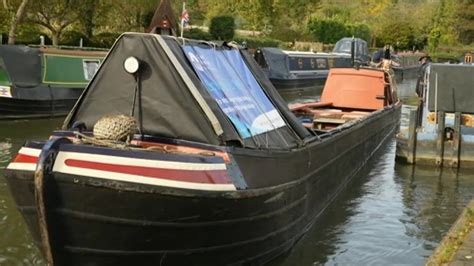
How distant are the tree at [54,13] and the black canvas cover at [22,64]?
10.7 meters

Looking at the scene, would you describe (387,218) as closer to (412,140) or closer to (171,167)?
(412,140)

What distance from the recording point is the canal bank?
5.48 meters

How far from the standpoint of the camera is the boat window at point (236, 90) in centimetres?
588

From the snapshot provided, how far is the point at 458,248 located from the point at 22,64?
44.7 feet

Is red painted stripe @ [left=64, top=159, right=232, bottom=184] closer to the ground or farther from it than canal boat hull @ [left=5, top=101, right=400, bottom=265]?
farther from it

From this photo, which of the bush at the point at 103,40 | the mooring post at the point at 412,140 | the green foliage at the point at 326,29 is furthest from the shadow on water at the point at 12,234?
the green foliage at the point at 326,29

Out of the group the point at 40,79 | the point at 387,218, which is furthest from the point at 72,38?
the point at 387,218

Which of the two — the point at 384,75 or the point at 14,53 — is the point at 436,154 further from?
the point at 14,53

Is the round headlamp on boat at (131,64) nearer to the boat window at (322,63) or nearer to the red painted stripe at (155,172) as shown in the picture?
the red painted stripe at (155,172)

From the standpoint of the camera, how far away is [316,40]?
6272 centimetres

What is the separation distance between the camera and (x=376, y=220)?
8781mm

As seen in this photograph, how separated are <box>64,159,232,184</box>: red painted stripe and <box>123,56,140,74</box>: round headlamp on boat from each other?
3.86 ft

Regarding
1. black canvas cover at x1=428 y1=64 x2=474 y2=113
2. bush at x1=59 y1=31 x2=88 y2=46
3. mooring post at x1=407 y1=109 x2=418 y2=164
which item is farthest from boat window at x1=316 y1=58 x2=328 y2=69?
black canvas cover at x1=428 y1=64 x2=474 y2=113

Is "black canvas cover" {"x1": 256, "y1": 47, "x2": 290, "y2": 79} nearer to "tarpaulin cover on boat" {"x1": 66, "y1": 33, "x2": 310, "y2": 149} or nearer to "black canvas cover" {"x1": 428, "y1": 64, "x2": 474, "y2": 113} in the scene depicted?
"black canvas cover" {"x1": 428, "y1": 64, "x2": 474, "y2": 113}
